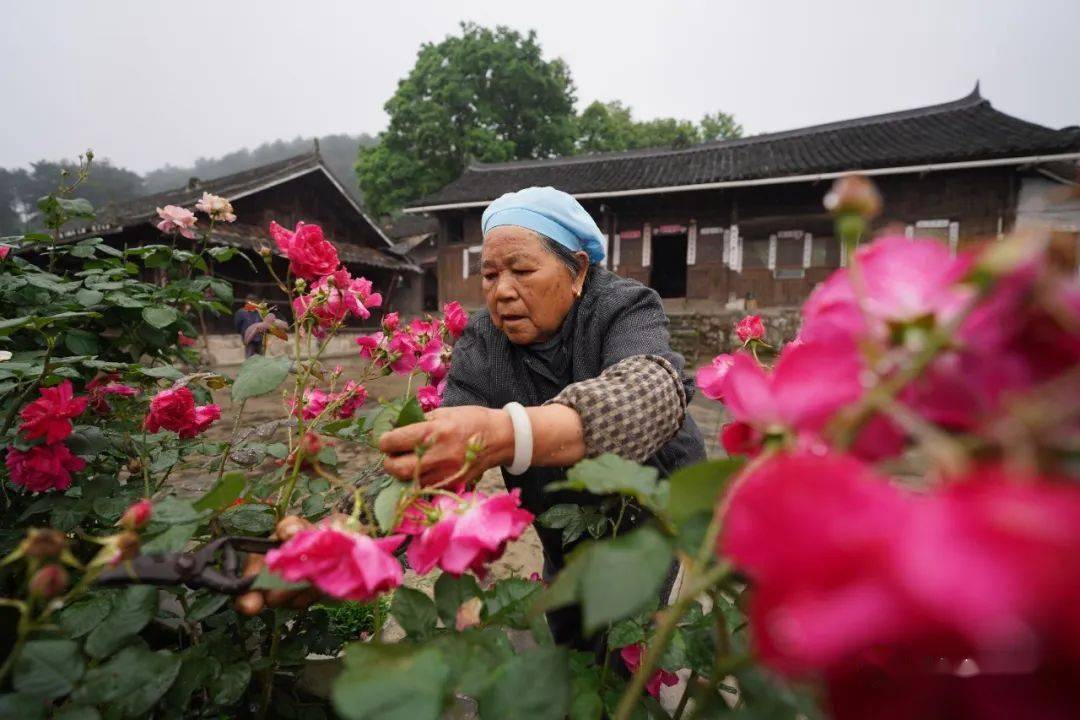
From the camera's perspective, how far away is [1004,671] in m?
0.27

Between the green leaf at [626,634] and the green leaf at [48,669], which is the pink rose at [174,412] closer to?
the green leaf at [48,669]

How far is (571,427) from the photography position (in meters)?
0.80

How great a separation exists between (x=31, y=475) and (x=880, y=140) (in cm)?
1457

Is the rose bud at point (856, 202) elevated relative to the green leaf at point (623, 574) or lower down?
elevated

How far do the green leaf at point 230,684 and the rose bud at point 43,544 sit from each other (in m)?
0.35

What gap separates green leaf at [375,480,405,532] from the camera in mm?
532

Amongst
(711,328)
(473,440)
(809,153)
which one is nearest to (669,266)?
(809,153)

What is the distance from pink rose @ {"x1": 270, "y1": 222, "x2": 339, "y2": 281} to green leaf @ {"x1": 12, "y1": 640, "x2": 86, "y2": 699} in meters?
0.81

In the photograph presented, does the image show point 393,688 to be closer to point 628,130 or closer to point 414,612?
point 414,612

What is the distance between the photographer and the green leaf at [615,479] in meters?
0.45

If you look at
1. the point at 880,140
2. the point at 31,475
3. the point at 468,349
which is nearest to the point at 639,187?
the point at 880,140

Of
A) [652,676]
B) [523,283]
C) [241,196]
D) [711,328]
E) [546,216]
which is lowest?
[711,328]

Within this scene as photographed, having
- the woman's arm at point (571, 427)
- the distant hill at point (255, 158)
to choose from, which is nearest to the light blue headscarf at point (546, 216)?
the woman's arm at point (571, 427)

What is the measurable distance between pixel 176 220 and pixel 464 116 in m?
20.9
